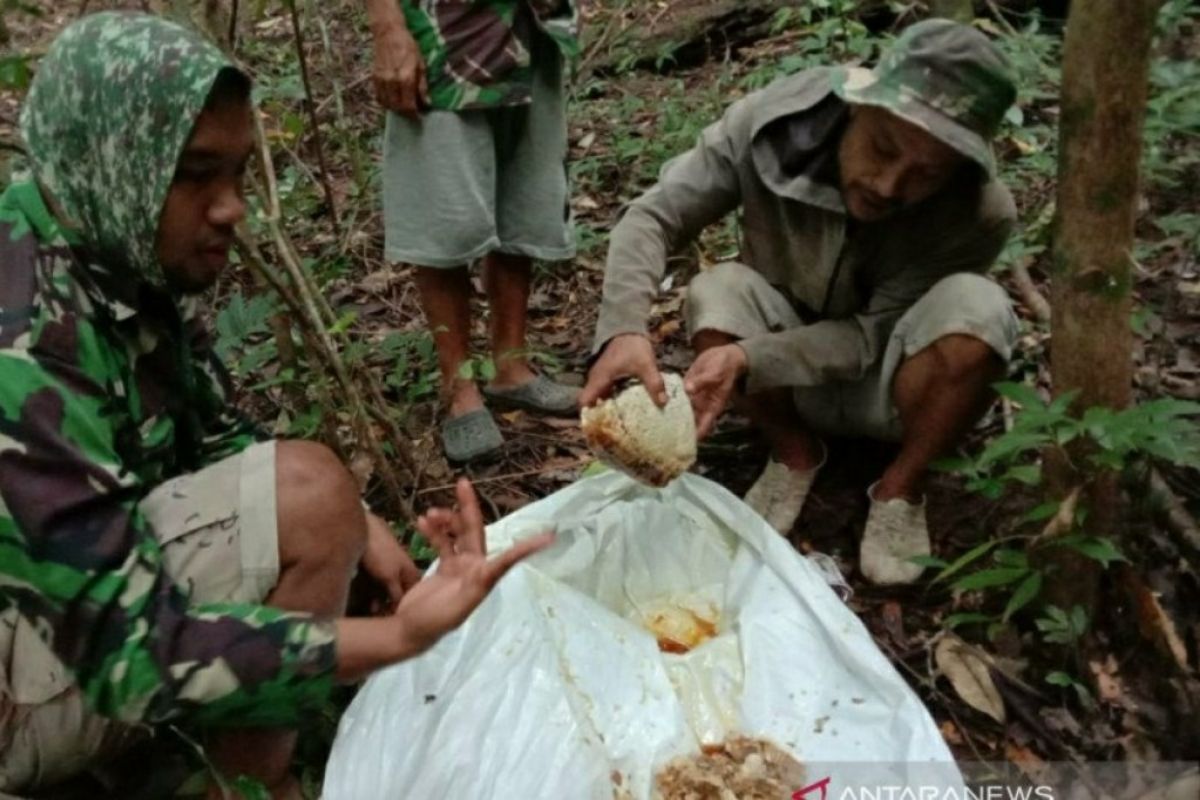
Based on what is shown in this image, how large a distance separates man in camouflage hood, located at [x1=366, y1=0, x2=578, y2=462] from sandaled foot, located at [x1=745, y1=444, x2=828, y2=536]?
60 centimetres

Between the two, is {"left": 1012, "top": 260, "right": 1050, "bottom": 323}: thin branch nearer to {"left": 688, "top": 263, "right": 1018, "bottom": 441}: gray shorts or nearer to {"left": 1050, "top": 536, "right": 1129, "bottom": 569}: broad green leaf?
{"left": 688, "top": 263, "right": 1018, "bottom": 441}: gray shorts

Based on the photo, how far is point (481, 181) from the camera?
2568 millimetres

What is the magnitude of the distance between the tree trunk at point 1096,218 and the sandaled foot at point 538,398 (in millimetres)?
1308

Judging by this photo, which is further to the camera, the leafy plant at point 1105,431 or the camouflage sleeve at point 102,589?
the leafy plant at point 1105,431

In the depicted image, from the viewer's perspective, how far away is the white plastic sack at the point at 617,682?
1.70 meters

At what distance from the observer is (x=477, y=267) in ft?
12.1

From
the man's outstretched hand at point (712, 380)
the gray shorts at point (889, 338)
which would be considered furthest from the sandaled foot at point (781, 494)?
the man's outstretched hand at point (712, 380)

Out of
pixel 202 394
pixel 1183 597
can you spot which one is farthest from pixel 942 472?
pixel 202 394

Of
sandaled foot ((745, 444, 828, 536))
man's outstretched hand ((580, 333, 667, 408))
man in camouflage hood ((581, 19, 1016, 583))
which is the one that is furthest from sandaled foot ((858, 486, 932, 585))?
man's outstretched hand ((580, 333, 667, 408))

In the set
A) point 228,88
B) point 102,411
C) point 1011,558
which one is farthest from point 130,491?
point 1011,558

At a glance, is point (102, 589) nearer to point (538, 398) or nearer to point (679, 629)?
point (679, 629)

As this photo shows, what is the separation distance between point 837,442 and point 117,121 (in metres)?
1.75

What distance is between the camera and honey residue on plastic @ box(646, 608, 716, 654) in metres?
2.02

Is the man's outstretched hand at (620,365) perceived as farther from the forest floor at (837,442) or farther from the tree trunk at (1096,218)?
the tree trunk at (1096,218)
